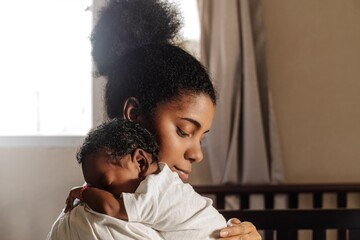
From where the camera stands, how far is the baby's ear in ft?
2.20

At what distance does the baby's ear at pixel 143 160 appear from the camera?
67cm

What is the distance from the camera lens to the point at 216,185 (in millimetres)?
2094

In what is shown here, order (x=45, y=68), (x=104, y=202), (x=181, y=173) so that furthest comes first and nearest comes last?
(x=45, y=68)
(x=181, y=173)
(x=104, y=202)

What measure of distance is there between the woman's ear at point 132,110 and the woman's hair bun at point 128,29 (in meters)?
0.12

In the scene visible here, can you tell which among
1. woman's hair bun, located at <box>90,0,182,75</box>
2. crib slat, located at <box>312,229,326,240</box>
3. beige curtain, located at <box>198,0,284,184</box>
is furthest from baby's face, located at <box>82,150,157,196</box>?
beige curtain, located at <box>198,0,284,184</box>

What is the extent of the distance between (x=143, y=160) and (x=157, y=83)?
0.56ft

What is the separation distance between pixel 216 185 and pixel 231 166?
10 centimetres

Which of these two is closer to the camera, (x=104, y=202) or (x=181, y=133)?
(x=104, y=202)

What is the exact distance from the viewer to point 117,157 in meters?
0.66

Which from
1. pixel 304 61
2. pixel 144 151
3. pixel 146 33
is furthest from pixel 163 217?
pixel 304 61

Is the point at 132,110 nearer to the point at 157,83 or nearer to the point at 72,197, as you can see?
the point at 157,83

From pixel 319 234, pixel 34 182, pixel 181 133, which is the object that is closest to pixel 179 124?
pixel 181 133

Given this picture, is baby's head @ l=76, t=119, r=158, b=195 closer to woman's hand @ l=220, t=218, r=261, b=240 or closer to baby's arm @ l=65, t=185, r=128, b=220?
baby's arm @ l=65, t=185, r=128, b=220

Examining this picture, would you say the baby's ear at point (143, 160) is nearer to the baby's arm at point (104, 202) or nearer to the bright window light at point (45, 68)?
the baby's arm at point (104, 202)
